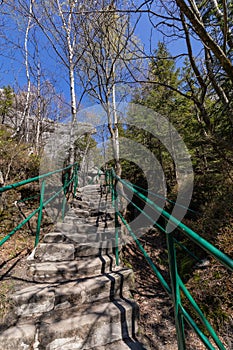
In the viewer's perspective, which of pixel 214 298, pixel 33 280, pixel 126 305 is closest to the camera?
pixel 126 305

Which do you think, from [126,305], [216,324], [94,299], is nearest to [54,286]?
[94,299]

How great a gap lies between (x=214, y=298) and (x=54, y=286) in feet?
7.71

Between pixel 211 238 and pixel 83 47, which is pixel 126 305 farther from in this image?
pixel 83 47

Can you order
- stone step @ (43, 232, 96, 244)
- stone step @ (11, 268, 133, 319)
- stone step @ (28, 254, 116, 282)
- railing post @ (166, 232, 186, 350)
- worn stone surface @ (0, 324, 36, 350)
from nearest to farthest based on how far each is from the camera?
railing post @ (166, 232, 186, 350) < worn stone surface @ (0, 324, 36, 350) < stone step @ (11, 268, 133, 319) < stone step @ (28, 254, 116, 282) < stone step @ (43, 232, 96, 244)

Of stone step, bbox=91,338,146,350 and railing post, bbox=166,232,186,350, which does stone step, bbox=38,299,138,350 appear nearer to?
stone step, bbox=91,338,146,350

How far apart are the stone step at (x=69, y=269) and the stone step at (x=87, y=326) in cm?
45

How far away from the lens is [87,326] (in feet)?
4.91

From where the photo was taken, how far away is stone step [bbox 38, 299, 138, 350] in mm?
1423

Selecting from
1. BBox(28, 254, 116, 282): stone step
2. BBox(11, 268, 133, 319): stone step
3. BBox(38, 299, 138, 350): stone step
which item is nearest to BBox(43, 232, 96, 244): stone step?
BBox(28, 254, 116, 282): stone step

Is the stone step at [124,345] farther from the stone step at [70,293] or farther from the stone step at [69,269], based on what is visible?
the stone step at [69,269]

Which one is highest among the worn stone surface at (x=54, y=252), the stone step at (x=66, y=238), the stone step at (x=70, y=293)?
the stone step at (x=66, y=238)

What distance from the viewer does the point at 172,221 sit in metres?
0.98

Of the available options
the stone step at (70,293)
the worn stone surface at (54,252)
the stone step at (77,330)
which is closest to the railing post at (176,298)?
the stone step at (77,330)

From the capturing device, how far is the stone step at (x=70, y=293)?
65.3 inches
